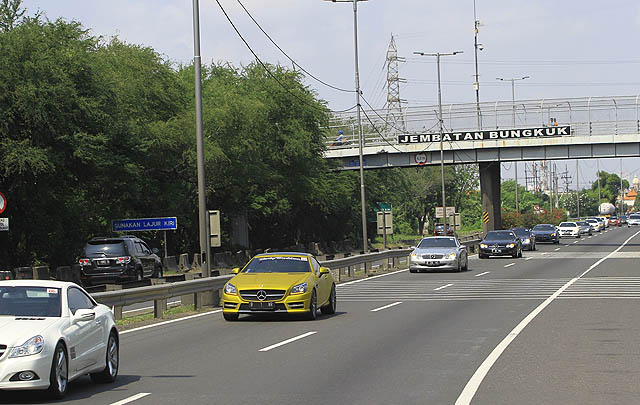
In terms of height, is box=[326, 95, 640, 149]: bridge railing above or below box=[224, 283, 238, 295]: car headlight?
above

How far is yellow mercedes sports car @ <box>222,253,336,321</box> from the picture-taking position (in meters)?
18.8

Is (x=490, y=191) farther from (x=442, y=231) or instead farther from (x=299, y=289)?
(x=299, y=289)

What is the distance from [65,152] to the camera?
124ft

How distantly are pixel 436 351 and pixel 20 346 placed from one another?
255 inches

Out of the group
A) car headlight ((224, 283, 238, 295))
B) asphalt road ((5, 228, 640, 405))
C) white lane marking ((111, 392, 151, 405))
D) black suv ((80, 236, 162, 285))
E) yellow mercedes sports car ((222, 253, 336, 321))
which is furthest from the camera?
black suv ((80, 236, 162, 285))

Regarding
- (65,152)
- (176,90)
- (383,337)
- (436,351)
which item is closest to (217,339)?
(383,337)

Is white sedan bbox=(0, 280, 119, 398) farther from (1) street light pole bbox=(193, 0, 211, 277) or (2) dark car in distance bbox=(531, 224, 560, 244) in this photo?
(2) dark car in distance bbox=(531, 224, 560, 244)

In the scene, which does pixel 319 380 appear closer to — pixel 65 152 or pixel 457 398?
pixel 457 398

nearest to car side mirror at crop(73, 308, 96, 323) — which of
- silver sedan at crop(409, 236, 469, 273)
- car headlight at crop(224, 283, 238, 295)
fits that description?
car headlight at crop(224, 283, 238, 295)

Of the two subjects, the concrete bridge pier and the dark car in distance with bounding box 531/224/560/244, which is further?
the dark car in distance with bounding box 531/224/560/244

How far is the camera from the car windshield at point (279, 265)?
2009 cm

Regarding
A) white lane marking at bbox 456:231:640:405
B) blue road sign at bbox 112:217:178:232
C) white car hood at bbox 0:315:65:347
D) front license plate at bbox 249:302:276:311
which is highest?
blue road sign at bbox 112:217:178:232

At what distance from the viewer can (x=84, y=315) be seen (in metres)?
10.5

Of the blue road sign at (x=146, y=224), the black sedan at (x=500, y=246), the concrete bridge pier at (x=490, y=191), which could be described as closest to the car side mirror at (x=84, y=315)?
the blue road sign at (x=146, y=224)
